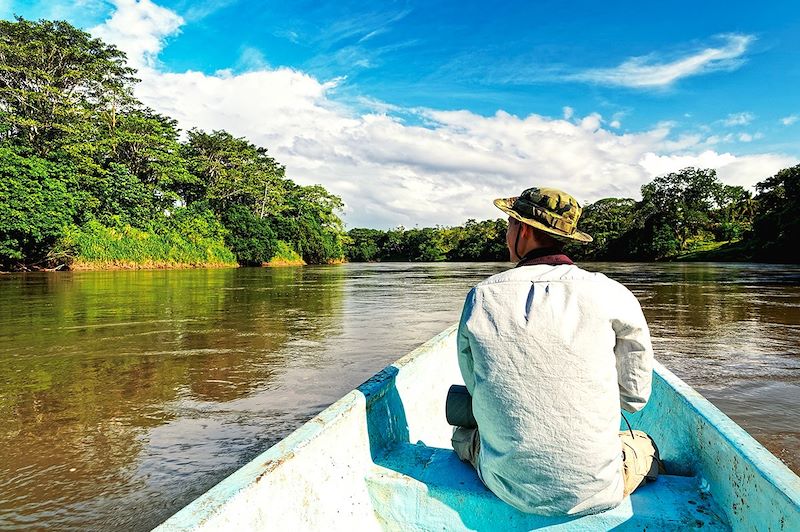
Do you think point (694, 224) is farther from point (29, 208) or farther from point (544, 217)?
point (544, 217)

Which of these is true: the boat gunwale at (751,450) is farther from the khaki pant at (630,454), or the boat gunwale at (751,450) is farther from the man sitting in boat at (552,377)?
the man sitting in boat at (552,377)

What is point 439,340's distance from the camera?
11.8 feet

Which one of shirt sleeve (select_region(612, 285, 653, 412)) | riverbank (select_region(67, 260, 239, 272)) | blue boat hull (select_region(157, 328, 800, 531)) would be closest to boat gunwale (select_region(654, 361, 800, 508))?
blue boat hull (select_region(157, 328, 800, 531))

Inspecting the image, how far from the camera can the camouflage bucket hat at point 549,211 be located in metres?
1.80

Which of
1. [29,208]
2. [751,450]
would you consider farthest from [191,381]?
[29,208]

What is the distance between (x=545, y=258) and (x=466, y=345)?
412 millimetres

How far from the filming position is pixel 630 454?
1.89 meters

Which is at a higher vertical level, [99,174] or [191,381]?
[99,174]

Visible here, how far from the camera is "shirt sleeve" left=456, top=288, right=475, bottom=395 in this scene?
5.49 feet

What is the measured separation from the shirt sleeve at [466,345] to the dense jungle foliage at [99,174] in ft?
92.1

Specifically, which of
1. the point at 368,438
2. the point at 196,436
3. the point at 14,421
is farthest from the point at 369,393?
the point at 14,421

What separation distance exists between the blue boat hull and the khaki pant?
5 centimetres

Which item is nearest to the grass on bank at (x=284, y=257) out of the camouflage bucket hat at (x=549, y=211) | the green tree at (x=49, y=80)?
the green tree at (x=49, y=80)

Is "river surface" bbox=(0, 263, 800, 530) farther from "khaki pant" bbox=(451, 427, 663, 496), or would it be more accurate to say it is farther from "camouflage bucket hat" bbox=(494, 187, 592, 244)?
"camouflage bucket hat" bbox=(494, 187, 592, 244)
